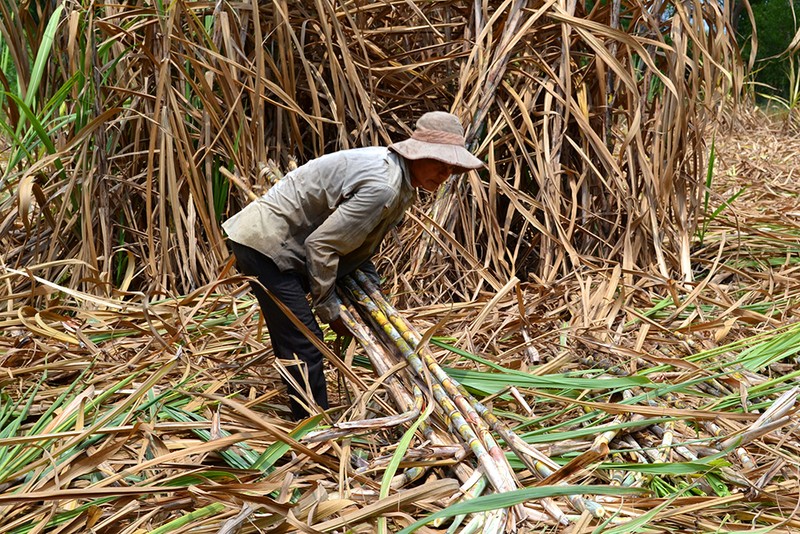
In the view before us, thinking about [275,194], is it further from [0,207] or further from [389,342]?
[0,207]

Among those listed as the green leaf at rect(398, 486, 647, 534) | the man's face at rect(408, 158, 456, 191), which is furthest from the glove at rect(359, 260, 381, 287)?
the green leaf at rect(398, 486, 647, 534)

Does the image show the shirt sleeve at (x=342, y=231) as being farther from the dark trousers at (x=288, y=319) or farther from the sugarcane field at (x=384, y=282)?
the dark trousers at (x=288, y=319)

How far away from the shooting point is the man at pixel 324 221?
2148mm

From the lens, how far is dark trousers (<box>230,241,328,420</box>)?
2.27m

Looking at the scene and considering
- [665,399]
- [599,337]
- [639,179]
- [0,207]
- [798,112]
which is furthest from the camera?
[798,112]

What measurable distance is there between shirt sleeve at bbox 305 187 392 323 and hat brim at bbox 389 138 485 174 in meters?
0.12

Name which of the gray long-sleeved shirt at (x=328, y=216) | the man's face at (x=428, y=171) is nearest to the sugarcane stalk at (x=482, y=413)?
the gray long-sleeved shirt at (x=328, y=216)

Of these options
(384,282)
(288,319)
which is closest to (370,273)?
(288,319)

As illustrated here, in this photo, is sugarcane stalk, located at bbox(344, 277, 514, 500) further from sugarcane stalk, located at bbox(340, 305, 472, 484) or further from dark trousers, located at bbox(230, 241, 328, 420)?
dark trousers, located at bbox(230, 241, 328, 420)

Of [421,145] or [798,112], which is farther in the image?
[798,112]

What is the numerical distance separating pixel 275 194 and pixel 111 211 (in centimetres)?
139

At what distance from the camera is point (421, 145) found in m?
2.17

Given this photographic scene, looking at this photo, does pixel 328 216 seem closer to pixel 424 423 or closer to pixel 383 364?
Result: pixel 383 364

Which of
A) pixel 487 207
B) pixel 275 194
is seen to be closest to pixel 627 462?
pixel 275 194
